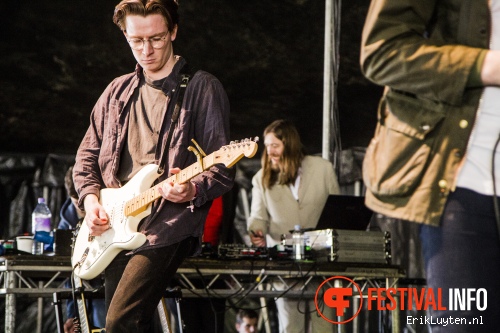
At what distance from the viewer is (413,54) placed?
149cm

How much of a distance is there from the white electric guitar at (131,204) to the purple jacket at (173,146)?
5cm

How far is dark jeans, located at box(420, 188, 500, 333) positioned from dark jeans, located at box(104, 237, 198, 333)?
58.8 inches

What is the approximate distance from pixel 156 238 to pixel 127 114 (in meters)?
0.63

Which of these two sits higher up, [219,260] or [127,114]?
[127,114]

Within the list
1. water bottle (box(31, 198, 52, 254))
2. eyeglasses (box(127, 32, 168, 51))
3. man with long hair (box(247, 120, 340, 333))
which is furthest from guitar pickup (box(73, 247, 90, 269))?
man with long hair (box(247, 120, 340, 333))

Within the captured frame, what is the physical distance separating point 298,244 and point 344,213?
41 cm

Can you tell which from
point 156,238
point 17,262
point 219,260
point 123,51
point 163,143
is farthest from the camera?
point 123,51

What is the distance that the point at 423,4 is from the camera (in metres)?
1.52

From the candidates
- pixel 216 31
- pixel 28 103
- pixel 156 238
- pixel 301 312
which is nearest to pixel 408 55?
pixel 156 238

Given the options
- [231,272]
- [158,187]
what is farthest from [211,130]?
[231,272]

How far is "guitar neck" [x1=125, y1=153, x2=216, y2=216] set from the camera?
9.55 ft

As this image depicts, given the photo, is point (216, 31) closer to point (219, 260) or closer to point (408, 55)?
point (219, 260)

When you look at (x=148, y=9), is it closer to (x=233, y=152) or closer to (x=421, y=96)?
(x=233, y=152)

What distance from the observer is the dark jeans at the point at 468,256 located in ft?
4.55
